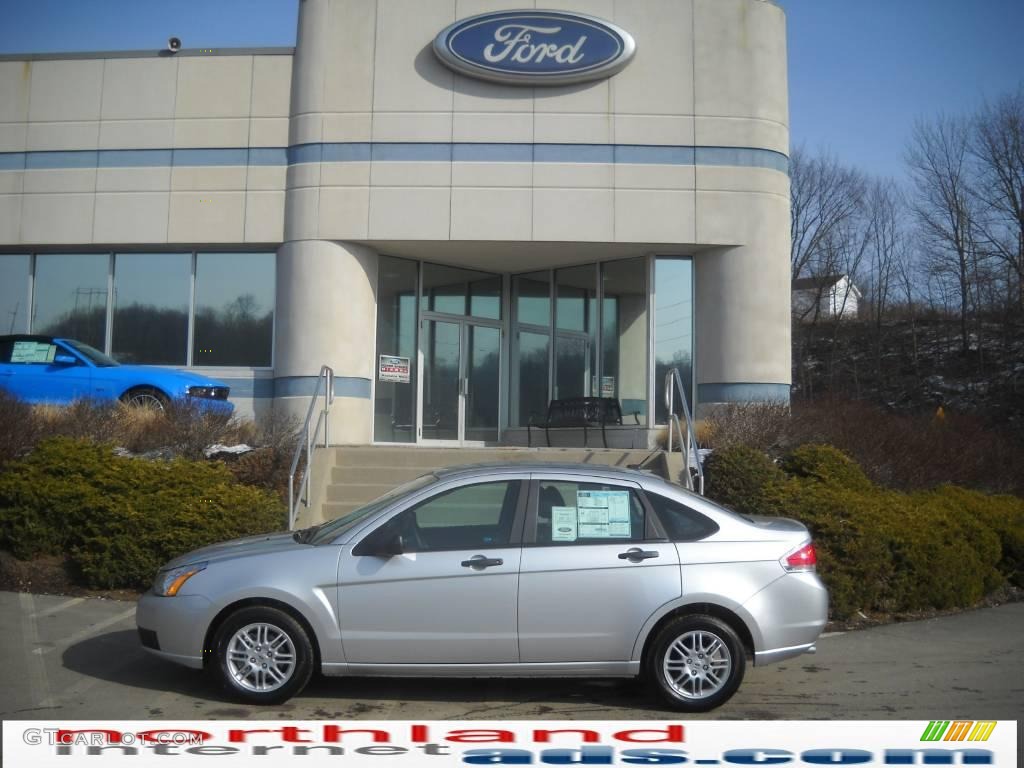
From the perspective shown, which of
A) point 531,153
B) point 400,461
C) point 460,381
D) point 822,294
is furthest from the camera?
point 822,294

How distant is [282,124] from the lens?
55.1 ft

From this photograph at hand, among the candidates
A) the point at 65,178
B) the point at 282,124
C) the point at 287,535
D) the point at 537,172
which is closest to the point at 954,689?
the point at 287,535

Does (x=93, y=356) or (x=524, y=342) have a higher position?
(x=524, y=342)

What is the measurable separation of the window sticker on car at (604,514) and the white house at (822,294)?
31.0 meters

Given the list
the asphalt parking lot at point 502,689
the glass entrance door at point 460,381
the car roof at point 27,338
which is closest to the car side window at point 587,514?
the asphalt parking lot at point 502,689

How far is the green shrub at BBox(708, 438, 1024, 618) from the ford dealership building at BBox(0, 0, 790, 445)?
464 cm

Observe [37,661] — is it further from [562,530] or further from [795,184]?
[795,184]

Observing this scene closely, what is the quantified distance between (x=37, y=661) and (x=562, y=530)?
12.9ft

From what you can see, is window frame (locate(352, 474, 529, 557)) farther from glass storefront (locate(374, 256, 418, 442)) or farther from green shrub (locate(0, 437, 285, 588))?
glass storefront (locate(374, 256, 418, 442))

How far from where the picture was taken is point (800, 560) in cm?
632

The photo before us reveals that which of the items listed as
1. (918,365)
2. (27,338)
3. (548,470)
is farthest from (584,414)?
(918,365)

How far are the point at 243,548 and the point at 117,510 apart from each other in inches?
154

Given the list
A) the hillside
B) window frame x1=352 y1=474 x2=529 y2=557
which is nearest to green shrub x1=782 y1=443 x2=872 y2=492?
window frame x1=352 y1=474 x2=529 y2=557
